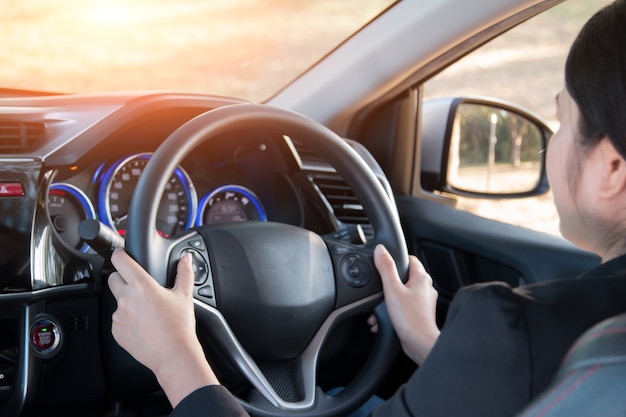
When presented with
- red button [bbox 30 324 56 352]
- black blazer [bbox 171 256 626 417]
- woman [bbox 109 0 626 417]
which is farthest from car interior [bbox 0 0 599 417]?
black blazer [bbox 171 256 626 417]

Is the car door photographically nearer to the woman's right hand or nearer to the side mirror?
the side mirror

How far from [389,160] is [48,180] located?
1.20m

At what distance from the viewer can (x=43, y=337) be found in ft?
5.57

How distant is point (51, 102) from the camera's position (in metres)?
1.91

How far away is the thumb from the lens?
1364mm

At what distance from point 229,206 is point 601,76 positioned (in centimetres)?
132

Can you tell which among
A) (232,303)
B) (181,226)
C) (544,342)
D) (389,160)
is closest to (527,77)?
(389,160)

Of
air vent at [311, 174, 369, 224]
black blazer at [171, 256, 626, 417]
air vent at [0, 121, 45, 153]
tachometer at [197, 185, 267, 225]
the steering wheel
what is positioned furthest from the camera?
air vent at [311, 174, 369, 224]

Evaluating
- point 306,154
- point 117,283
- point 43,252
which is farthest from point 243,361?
point 306,154

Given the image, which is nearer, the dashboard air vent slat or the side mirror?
the dashboard air vent slat

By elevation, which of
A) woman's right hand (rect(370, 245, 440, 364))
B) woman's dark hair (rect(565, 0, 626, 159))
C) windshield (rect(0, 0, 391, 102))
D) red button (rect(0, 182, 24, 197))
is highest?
windshield (rect(0, 0, 391, 102))

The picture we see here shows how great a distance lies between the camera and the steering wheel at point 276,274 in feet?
4.72

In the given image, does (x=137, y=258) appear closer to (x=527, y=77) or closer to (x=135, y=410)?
(x=135, y=410)

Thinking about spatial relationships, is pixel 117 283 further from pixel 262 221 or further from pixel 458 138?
pixel 458 138
